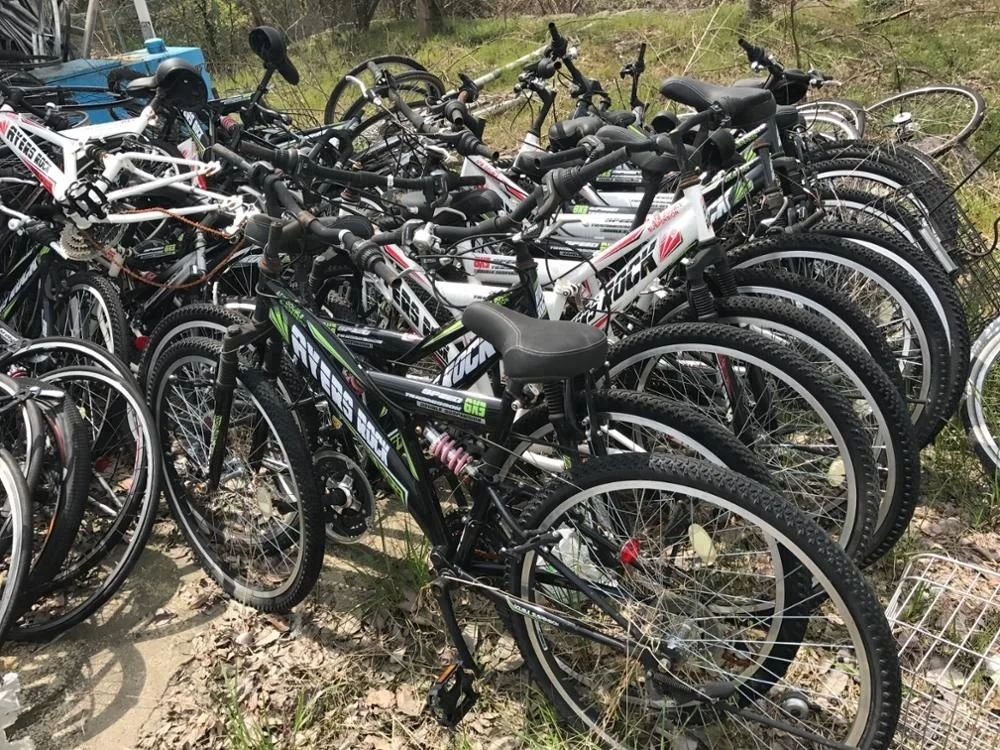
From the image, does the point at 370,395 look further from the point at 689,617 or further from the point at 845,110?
the point at 845,110

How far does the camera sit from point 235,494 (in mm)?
2955

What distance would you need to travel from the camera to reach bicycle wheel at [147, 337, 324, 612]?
2678 mm

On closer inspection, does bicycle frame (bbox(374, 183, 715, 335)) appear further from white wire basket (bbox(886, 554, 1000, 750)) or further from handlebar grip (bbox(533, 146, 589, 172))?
white wire basket (bbox(886, 554, 1000, 750))

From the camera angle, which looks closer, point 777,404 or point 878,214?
point 777,404

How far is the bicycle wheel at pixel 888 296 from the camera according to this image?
282 centimetres

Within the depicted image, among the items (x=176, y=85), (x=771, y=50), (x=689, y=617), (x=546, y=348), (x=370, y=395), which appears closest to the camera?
(x=546, y=348)

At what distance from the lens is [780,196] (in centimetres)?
298

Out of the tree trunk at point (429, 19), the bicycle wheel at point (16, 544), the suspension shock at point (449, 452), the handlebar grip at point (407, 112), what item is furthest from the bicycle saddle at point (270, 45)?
the tree trunk at point (429, 19)

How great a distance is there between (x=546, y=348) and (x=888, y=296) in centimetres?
192

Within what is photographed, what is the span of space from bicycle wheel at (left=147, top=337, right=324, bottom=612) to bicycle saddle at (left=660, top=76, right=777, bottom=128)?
221 cm

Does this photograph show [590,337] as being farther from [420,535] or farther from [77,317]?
[77,317]

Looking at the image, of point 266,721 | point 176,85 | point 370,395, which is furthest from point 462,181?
point 266,721

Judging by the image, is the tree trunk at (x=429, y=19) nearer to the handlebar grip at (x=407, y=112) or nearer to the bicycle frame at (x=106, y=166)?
the handlebar grip at (x=407, y=112)

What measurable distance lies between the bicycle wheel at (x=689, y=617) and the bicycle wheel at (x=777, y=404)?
40 centimetres
